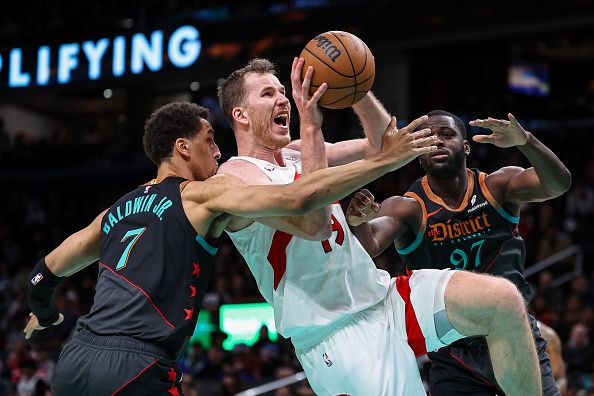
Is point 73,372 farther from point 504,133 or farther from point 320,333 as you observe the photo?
point 504,133

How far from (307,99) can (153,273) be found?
1204 millimetres

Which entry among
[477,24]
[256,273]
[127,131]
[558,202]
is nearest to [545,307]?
[558,202]

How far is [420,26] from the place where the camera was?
16.6m

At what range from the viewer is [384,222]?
555cm

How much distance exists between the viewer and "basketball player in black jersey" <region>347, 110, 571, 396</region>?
553 cm

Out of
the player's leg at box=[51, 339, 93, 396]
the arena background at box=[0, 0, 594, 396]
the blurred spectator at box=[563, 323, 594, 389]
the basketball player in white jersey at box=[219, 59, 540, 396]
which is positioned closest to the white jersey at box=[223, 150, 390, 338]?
the basketball player in white jersey at box=[219, 59, 540, 396]

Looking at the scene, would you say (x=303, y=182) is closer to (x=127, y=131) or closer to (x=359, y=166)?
(x=359, y=166)

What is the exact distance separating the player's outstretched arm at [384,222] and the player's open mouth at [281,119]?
2.03 feet

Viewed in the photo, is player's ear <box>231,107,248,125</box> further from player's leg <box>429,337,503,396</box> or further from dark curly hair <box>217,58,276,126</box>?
player's leg <box>429,337,503,396</box>

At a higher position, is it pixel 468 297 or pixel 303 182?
pixel 303 182

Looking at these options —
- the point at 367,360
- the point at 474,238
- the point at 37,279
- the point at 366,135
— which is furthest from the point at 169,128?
the point at 474,238

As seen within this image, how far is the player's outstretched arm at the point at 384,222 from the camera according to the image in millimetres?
4918

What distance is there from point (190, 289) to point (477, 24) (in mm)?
12767

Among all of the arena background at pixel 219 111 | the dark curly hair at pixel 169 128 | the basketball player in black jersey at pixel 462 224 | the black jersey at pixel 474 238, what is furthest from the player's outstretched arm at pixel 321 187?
the arena background at pixel 219 111
